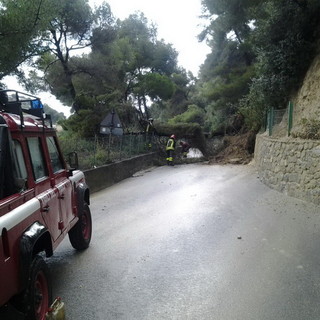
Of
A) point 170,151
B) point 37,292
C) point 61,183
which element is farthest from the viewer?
point 170,151

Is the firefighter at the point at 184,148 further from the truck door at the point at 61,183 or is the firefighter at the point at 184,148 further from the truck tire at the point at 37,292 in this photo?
the truck tire at the point at 37,292

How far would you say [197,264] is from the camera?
17.1ft

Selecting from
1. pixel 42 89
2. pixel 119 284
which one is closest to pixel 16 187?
pixel 119 284

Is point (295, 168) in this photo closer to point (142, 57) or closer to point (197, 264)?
point (197, 264)

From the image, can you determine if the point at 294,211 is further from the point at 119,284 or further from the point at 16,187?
the point at 16,187

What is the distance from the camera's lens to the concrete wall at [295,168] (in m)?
8.65

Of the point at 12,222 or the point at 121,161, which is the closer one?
the point at 12,222

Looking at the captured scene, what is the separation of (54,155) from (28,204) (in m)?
1.62

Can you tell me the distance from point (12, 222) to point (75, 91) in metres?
21.1

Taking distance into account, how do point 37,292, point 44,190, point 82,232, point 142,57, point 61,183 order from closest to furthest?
point 37,292 → point 44,190 → point 61,183 → point 82,232 → point 142,57

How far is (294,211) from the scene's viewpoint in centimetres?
827

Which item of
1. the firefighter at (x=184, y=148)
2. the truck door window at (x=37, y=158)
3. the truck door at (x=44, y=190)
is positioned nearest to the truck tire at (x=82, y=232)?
the truck door at (x=44, y=190)

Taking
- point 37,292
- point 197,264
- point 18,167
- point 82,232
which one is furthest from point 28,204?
point 197,264

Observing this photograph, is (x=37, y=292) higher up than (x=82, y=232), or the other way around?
(x=37, y=292)
